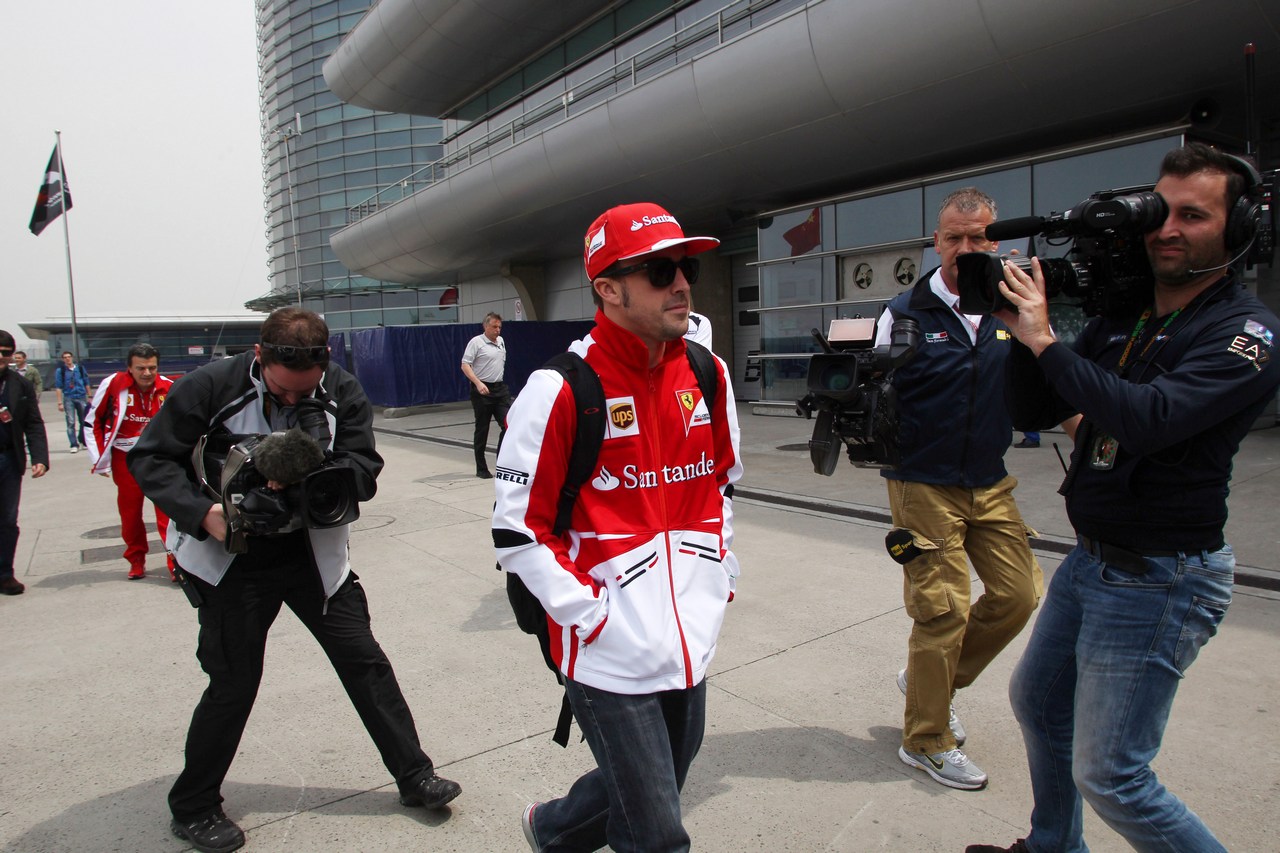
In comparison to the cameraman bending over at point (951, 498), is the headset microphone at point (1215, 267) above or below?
above

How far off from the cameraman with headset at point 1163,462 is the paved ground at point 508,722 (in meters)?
0.93

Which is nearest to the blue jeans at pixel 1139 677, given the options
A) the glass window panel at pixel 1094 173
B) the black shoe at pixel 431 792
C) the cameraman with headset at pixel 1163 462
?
the cameraman with headset at pixel 1163 462

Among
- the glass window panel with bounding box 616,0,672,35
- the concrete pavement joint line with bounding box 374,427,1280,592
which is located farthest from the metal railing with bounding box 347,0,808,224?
the concrete pavement joint line with bounding box 374,427,1280,592

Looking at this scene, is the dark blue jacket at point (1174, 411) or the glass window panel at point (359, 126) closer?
the dark blue jacket at point (1174, 411)

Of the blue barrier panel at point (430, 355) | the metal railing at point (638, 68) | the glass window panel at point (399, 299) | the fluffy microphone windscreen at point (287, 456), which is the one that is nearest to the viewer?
the fluffy microphone windscreen at point (287, 456)

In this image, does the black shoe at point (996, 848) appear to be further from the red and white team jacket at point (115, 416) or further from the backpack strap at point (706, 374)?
the red and white team jacket at point (115, 416)

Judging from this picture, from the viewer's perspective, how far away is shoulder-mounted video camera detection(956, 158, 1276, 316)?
74.2 inches

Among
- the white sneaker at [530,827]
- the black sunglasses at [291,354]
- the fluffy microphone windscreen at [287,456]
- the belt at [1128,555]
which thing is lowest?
the white sneaker at [530,827]

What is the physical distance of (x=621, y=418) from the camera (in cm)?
205

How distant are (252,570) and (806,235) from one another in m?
13.9

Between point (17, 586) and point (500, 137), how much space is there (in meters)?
18.4

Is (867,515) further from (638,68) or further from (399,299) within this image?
(399,299)

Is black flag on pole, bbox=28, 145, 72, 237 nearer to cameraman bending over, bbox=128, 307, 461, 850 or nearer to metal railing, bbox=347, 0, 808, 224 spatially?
metal railing, bbox=347, 0, 808, 224

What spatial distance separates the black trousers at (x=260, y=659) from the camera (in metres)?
2.79
